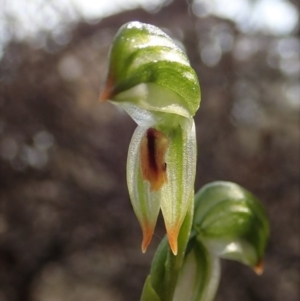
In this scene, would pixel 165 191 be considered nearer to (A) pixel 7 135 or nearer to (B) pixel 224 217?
(B) pixel 224 217

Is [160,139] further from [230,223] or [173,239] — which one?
[230,223]

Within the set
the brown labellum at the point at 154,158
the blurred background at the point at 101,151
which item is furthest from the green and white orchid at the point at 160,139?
the blurred background at the point at 101,151

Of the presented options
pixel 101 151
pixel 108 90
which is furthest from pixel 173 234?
pixel 101 151

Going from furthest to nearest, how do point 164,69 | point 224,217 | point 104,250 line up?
1. point 104,250
2. point 224,217
3. point 164,69

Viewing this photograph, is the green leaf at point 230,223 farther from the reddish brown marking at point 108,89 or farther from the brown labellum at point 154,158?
the reddish brown marking at point 108,89

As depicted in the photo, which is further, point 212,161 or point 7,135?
point 212,161

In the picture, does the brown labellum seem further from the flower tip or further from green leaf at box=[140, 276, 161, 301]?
green leaf at box=[140, 276, 161, 301]

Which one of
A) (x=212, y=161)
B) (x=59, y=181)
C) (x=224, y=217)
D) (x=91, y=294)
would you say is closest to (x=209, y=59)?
(x=212, y=161)

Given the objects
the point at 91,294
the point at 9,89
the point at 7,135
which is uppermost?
the point at 9,89
